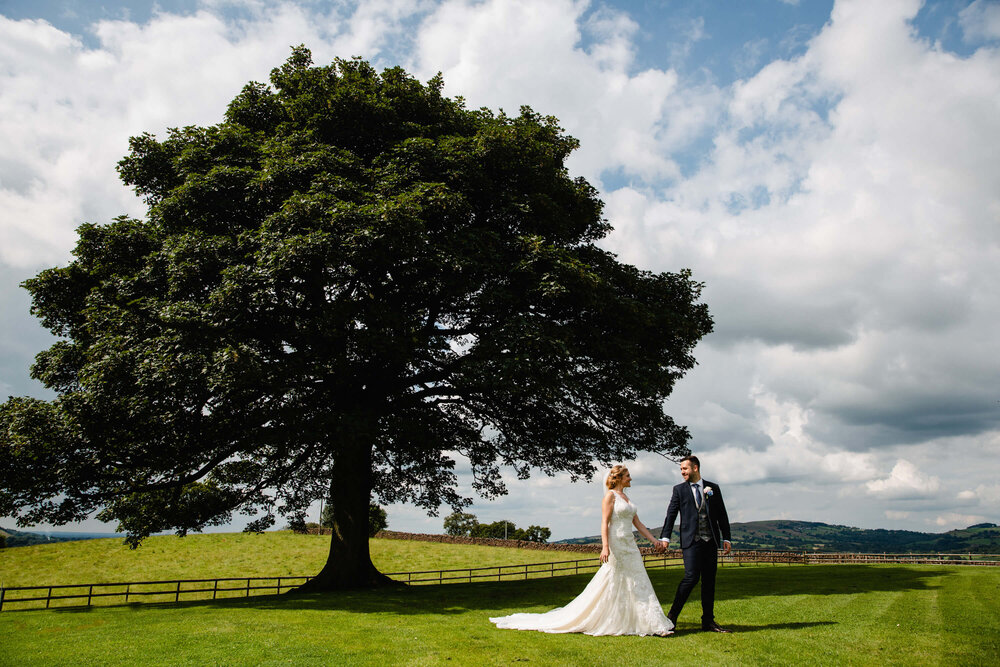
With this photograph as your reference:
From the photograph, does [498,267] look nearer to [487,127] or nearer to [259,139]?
[487,127]

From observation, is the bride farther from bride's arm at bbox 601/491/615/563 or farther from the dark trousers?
the dark trousers

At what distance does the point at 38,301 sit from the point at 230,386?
9.00 m

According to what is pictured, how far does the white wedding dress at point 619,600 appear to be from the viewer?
9.18m

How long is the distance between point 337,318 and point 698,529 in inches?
441

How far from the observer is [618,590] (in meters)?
9.41

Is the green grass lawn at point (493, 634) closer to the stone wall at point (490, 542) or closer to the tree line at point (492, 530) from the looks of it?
the stone wall at point (490, 542)

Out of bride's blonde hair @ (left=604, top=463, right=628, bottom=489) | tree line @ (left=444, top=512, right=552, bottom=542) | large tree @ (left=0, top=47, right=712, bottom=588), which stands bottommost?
tree line @ (left=444, top=512, right=552, bottom=542)

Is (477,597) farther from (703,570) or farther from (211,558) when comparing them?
(211,558)

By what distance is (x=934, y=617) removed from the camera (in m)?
11.2

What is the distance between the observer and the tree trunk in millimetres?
20812

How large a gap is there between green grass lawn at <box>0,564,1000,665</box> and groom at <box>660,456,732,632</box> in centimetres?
60

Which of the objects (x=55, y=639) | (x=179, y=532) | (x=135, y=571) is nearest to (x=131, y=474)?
(x=179, y=532)

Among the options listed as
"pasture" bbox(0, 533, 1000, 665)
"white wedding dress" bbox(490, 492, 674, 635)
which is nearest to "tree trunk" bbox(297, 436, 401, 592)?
"pasture" bbox(0, 533, 1000, 665)

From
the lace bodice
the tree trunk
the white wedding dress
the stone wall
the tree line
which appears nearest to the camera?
the white wedding dress
